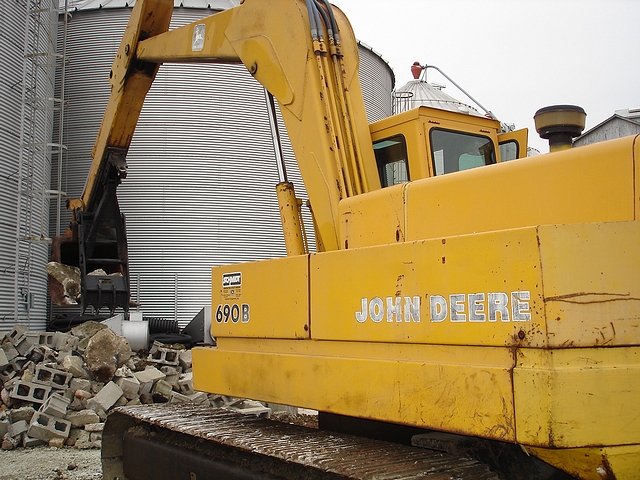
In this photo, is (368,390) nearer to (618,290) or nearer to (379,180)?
(618,290)

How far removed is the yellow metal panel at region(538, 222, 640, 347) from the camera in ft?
9.39

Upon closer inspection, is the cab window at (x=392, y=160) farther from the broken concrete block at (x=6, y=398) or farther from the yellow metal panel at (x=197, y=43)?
the broken concrete block at (x=6, y=398)

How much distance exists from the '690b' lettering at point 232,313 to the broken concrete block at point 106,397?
4.51m

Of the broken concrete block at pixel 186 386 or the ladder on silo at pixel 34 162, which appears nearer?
the broken concrete block at pixel 186 386

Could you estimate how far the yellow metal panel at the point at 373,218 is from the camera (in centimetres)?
403

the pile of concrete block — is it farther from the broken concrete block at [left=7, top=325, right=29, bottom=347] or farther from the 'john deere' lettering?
A: the 'john deere' lettering

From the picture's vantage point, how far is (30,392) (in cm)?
902

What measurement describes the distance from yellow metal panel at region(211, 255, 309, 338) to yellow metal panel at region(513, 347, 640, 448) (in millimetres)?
1739

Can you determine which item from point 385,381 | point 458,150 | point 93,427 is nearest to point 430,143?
point 458,150

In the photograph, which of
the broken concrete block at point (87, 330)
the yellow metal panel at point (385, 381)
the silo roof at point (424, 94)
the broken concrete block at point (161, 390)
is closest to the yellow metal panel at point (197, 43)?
the yellow metal panel at point (385, 381)

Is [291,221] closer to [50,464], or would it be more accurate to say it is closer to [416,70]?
[50,464]

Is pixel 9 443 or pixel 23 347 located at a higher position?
pixel 23 347

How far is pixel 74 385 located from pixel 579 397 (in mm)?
8025

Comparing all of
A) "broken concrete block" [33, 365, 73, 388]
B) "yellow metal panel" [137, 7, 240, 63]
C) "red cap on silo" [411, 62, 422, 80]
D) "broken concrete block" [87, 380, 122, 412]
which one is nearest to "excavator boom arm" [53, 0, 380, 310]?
"yellow metal panel" [137, 7, 240, 63]
